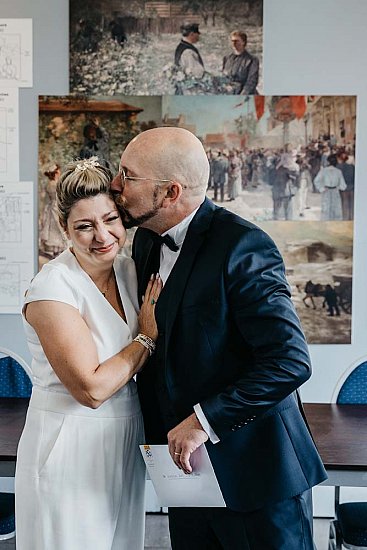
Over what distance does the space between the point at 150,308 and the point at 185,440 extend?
14.3 inches

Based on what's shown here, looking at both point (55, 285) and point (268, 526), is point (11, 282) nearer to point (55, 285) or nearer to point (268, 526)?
point (55, 285)

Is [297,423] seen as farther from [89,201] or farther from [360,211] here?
[360,211]

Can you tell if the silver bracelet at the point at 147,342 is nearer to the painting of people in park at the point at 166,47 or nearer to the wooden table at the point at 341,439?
the wooden table at the point at 341,439

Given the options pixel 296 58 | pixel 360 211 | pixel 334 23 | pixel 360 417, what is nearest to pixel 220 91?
pixel 296 58

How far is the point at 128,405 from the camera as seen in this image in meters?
1.99

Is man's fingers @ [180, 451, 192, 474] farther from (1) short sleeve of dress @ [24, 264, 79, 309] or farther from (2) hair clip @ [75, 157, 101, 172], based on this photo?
(2) hair clip @ [75, 157, 101, 172]

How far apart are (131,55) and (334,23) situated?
39.9 inches

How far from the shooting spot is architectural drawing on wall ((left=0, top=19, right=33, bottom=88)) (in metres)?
3.72

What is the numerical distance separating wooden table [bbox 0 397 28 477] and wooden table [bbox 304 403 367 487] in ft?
3.14

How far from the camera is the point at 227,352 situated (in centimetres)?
183

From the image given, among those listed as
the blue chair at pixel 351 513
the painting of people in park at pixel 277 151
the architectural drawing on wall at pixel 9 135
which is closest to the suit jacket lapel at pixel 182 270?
the blue chair at pixel 351 513

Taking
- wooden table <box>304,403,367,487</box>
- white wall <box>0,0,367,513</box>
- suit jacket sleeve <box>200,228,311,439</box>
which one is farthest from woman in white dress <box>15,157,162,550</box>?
white wall <box>0,0,367,513</box>

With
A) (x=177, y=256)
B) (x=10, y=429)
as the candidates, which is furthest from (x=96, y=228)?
(x=10, y=429)

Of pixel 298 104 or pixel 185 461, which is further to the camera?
pixel 298 104
